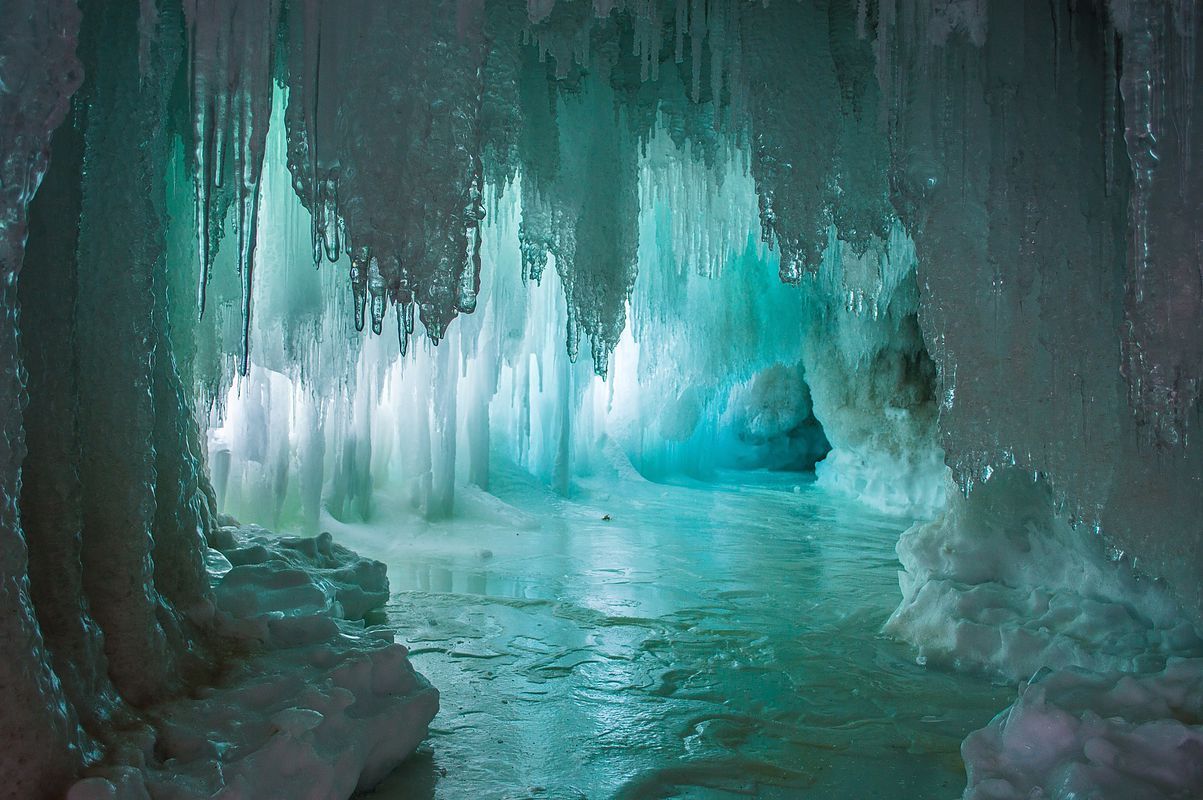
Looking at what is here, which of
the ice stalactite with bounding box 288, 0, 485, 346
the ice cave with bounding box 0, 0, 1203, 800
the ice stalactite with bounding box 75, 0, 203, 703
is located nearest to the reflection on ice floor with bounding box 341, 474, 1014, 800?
the ice cave with bounding box 0, 0, 1203, 800

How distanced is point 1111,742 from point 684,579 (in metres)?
4.84

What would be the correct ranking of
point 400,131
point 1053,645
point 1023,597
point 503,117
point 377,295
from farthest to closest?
point 1023,597 < point 503,117 < point 1053,645 < point 377,295 < point 400,131

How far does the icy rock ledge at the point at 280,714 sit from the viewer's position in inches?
110

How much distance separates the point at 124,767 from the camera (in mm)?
2645

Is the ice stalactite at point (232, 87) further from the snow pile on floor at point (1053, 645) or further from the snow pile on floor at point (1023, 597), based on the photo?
the snow pile on floor at point (1023, 597)

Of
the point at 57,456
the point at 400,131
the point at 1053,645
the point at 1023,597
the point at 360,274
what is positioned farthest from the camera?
the point at 1023,597

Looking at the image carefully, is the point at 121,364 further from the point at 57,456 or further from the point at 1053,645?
the point at 1053,645

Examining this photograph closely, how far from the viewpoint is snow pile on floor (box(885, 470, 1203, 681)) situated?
4605mm

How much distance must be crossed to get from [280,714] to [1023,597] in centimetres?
438

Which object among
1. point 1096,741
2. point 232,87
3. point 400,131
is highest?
point 232,87

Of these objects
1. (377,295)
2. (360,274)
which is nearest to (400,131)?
(360,274)

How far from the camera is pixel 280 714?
10.4 ft

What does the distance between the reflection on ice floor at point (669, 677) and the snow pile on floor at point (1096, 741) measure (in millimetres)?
459

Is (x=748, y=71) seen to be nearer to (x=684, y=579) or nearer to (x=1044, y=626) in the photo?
(x=1044, y=626)
